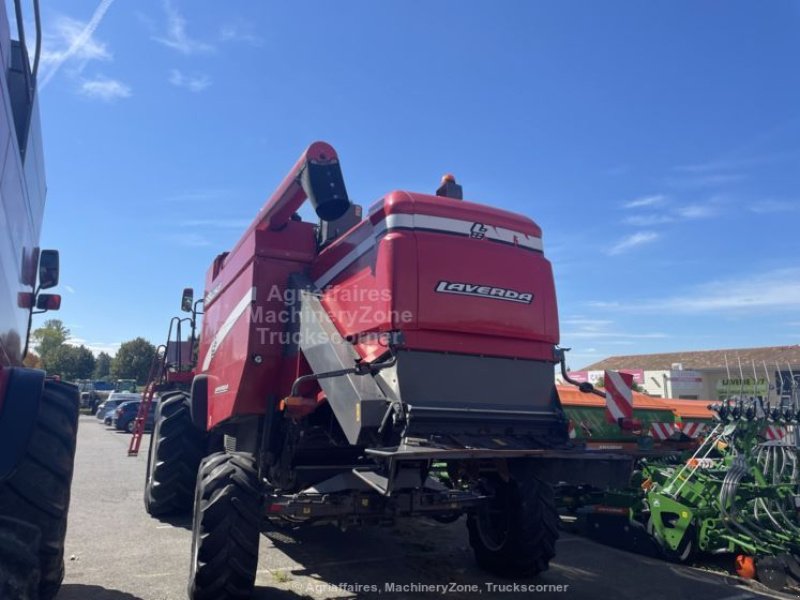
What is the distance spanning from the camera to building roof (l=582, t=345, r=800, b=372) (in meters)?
38.6

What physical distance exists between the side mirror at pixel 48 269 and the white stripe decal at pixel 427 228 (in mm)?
2334

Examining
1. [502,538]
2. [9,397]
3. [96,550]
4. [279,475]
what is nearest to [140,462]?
[96,550]

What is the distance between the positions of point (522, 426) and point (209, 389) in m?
3.65

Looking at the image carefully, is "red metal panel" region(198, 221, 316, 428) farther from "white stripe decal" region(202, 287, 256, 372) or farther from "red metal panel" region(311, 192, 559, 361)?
"red metal panel" region(311, 192, 559, 361)

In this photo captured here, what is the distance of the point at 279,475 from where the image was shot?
547cm

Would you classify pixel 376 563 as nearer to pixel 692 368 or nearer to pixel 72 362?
pixel 692 368

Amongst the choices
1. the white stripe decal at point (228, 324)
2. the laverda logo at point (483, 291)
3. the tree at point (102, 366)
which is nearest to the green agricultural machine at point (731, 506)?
the laverda logo at point (483, 291)

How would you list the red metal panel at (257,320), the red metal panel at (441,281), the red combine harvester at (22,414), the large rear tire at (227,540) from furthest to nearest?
the red metal panel at (257,320)
the red metal panel at (441,281)
the large rear tire at (227,540)
the red combine harvester at (22,414)

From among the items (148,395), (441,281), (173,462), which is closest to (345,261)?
(441,281)

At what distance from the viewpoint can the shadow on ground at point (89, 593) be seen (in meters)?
4.82

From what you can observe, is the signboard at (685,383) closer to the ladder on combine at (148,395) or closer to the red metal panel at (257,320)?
the ladder on combine at (148,395)

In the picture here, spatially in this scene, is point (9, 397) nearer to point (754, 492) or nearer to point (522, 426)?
point (522, 426)

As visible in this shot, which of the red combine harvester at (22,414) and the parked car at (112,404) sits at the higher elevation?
the red combine harvester at (22,414)

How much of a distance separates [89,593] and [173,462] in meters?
2.84
